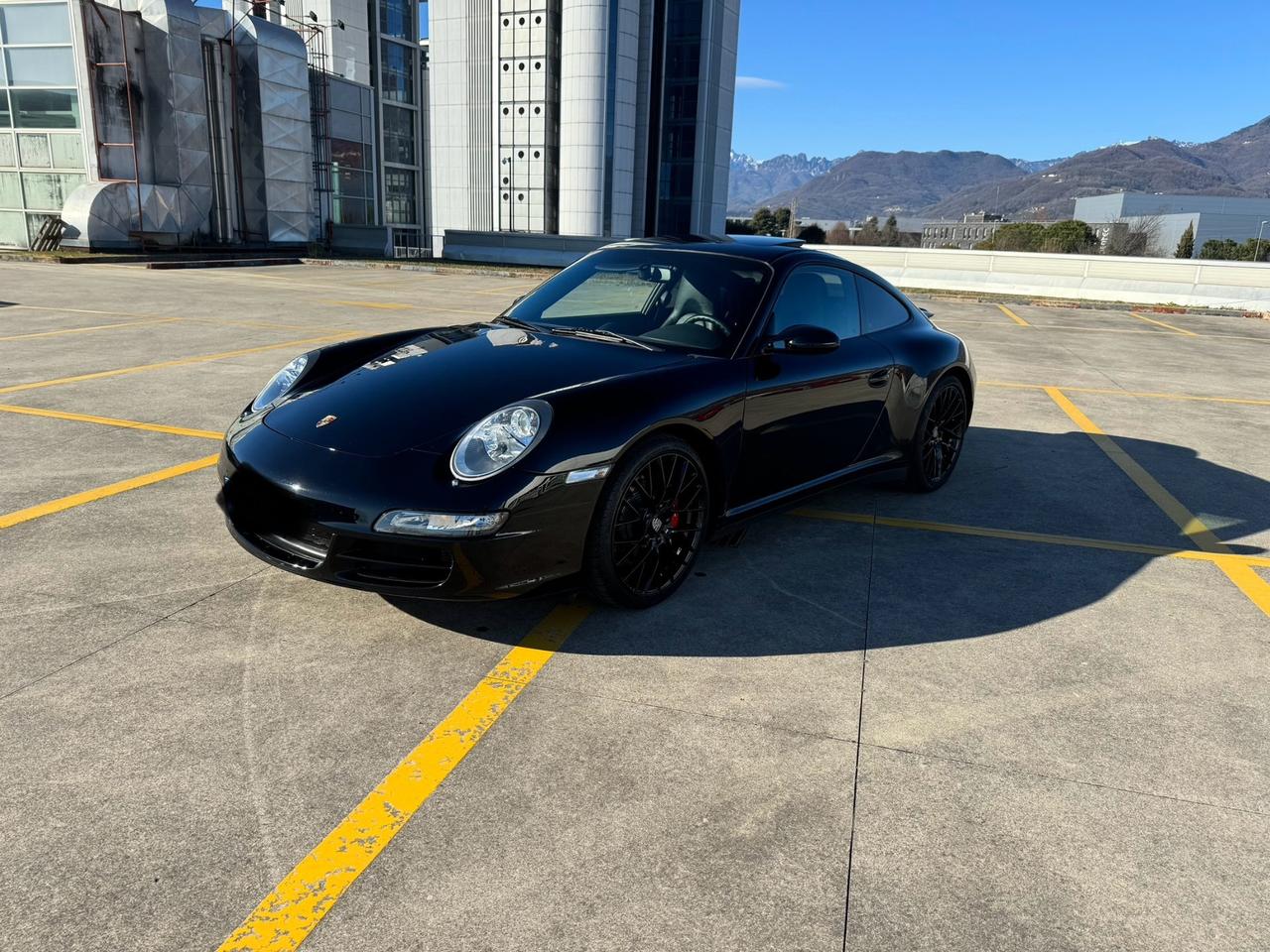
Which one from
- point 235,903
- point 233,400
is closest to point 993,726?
point 235,903

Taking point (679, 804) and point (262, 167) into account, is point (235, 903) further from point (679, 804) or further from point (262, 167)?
point (262, 167)

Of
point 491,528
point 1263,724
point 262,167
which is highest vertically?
point 262,167

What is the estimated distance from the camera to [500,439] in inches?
131

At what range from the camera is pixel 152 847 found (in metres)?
2.28

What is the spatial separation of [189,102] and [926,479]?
32719 millimetres

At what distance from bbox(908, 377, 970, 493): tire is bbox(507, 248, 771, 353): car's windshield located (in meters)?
1.59

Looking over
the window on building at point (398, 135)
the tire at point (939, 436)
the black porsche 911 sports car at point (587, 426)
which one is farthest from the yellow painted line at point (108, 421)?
the window on building at point (398, 135)

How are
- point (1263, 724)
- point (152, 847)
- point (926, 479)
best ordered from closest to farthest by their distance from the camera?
point (152, 847)
point (1263, 724)
point (926, 479)

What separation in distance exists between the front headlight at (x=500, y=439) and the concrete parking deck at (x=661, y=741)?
0.69m

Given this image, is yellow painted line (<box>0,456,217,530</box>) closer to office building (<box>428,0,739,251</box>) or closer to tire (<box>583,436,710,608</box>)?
tire (<box>583,436,710,608</box>)

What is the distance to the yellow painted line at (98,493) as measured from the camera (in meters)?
4.51

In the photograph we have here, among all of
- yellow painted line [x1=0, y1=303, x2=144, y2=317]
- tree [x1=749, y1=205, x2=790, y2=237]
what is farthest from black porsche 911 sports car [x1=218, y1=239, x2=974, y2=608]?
tree [x1=749, y1=205, x2=790, y2=237]

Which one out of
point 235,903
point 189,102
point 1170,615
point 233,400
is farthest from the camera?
point 189,102

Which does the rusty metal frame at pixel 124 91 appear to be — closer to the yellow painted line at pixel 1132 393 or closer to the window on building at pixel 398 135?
the window on building at pixel 398 135
